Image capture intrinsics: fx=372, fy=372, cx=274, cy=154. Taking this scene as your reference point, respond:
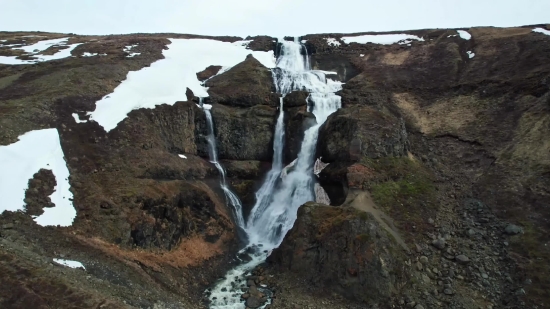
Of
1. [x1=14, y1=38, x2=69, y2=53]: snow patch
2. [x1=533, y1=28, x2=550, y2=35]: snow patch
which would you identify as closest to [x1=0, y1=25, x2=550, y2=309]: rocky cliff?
[x1=533, y1=28, x2=550, y2=35]: snow patch

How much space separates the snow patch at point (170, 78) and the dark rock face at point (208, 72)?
0.58 meters

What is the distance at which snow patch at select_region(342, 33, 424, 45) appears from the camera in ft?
178

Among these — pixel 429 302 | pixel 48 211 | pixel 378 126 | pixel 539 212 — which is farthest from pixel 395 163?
pixel 48 211

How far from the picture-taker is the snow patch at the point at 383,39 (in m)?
54.1

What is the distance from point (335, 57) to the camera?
51.3 metres

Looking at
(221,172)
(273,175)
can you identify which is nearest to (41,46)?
(221,172)

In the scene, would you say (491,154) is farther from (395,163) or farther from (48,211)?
(48,211)

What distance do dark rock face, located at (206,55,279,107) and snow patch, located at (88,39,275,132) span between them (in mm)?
1666

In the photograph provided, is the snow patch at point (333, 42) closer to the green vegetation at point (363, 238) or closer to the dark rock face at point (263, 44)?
the dark rock face at point (263, 44)

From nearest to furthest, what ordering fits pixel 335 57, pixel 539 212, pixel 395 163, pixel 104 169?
pixel 539 212 → pixel 104 169 → pixel 395 163 → pixel 335 57

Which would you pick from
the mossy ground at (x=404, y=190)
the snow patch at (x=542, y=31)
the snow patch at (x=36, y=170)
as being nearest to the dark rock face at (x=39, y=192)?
the snow patch at (x=36, y=170)

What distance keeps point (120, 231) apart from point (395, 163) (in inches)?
736

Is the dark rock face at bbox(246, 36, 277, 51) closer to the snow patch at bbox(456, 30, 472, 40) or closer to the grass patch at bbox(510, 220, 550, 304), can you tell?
the snow patch at bbox(456, 30, 472, 40)

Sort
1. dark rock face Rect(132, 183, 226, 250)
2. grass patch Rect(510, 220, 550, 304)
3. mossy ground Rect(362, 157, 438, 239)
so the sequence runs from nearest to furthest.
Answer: grass patch Rect(510, 220, 550, 304) < dark rock face Rect(132, 183, 226, 250) < mossy ground Rect(362, 157, 438, 239)
